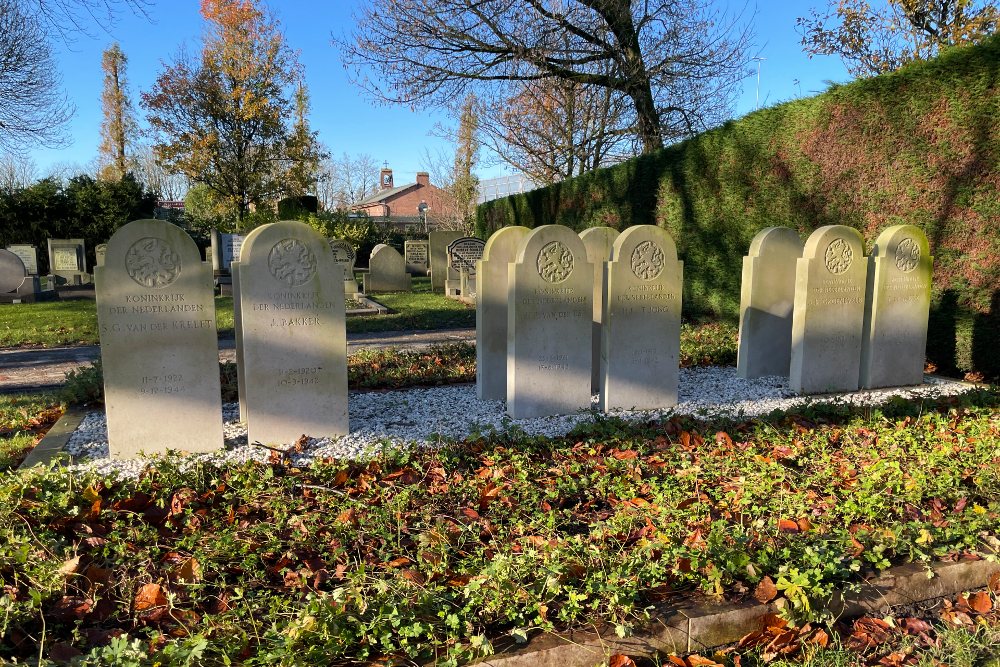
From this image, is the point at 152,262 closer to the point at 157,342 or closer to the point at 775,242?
the point at 157,342

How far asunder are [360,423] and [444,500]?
2.14 meters

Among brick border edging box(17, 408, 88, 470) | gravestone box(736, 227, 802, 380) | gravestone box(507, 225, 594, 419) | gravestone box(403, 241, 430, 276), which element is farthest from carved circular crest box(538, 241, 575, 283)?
gravestone box(403, 241, 430, 276)

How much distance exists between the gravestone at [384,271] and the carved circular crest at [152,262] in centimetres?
1494

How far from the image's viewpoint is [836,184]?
9039mm

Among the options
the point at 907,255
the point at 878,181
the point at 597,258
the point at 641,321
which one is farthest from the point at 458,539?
the point at 878,181

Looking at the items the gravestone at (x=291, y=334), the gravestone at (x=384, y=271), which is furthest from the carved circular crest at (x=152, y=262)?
the gravestone at (x=384, y=271)

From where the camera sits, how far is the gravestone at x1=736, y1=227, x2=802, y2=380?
7547 millimetres

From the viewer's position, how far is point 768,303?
25.2ft

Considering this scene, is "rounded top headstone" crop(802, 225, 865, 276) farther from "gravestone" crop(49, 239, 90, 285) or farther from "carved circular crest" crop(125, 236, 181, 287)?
"gravestone" crop(49, 239, 90, 285)

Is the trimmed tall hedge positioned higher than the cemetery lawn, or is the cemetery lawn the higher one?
the trimmed tall hedge

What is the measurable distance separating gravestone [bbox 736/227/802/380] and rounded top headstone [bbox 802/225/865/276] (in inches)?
29.7

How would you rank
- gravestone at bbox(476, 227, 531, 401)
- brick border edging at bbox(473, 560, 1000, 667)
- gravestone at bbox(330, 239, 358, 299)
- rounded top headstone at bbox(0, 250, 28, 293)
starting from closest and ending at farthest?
1. brick border edging at bbox(473, 560, 1000, 667)
2. gravestone at bbox(476, 227, 531, 401)
3. rounded top headstone at bbox(0, 250, 28, 293)
4. gravestone at bbox(330, 239, 358, 299)

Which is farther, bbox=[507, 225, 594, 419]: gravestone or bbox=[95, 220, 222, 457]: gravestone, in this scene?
bbox=[507, 225, 594, 419]: gravestone

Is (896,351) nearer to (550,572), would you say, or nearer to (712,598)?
(712,598)
